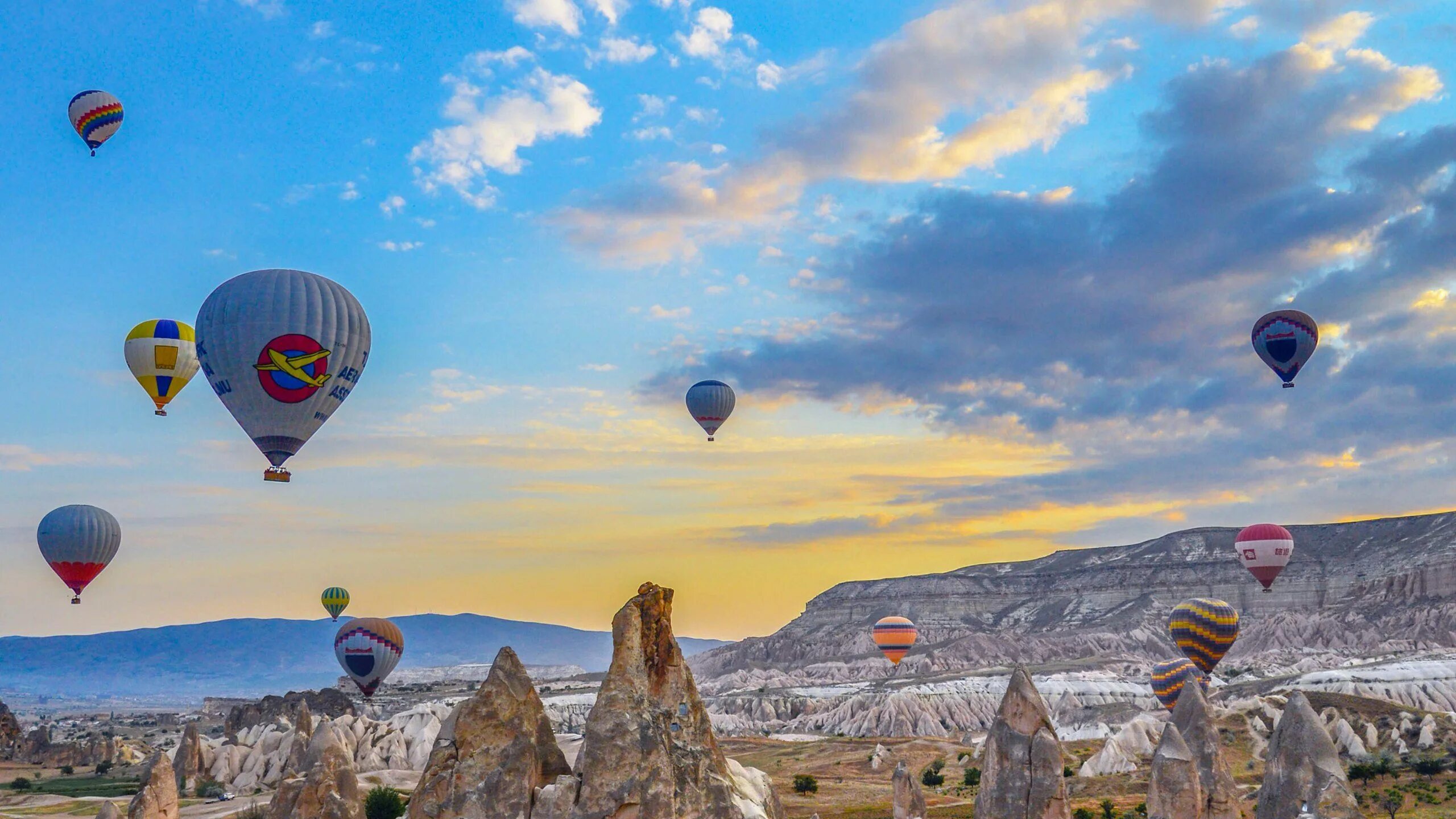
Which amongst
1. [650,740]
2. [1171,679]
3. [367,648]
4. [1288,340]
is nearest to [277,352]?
[650,740]

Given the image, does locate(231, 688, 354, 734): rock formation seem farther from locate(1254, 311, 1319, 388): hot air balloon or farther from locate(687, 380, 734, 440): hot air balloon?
locate(1254, 311, 1319, 388): hot air balloon

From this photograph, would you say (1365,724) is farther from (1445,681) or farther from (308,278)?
(308,278)

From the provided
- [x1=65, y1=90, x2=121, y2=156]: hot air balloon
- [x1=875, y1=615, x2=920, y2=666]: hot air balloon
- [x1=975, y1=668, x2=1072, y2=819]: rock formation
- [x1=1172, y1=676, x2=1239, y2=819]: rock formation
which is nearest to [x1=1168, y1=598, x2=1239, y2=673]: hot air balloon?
[x1=875, y1=615, x2=920, y2=666]: hot air balloon

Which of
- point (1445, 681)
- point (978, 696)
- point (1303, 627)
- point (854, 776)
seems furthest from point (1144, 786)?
point (1303, 627)

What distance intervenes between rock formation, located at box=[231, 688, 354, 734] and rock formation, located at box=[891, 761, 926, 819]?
7619 centimetres

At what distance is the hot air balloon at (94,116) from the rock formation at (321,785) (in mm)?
61101

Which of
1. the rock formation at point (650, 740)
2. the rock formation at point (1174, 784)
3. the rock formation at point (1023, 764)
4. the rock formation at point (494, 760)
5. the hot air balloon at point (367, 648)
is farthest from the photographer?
the hot air balloon at point (367, 648)

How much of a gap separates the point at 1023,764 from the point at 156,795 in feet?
77.9

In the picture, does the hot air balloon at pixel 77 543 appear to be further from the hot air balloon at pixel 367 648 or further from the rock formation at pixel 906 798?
the rock formation at pixel 906 798

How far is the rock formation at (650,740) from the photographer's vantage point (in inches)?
922

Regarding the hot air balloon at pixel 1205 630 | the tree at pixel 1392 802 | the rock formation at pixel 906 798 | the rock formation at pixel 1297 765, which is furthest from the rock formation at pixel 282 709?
the rock formation at pixel 1297 765

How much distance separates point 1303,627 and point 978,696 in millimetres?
74948

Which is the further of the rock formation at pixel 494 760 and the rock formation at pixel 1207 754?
the rock formation at pixel 1207 754

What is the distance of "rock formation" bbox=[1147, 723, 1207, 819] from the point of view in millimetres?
31594
